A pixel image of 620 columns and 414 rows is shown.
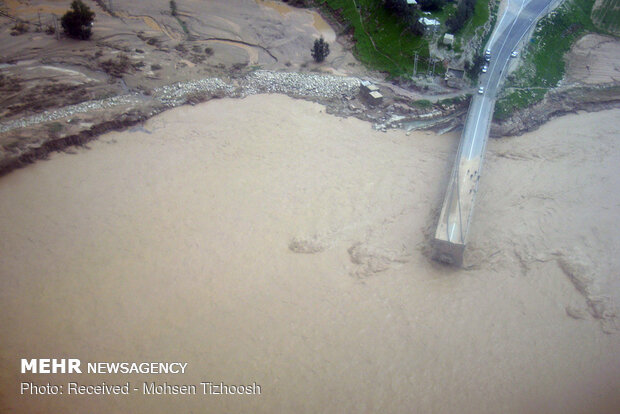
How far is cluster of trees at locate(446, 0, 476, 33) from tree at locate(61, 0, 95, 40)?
1944 cm

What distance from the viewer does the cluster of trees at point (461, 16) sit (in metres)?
25.2

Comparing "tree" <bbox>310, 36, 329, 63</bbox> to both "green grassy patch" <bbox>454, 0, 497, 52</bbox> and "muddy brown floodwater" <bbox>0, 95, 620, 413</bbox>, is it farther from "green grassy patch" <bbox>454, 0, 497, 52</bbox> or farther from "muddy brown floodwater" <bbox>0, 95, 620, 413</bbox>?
"green grassy patch" <bbox>454, 0, 497, 52</bbox>

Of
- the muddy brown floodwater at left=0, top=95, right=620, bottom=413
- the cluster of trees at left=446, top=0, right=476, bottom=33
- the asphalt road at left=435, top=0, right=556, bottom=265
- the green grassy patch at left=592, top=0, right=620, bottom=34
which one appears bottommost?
the muddy brown floodwater at left=0, top=95, right=620, bottom=413

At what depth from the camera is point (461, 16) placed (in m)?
25.2

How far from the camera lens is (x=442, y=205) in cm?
1712

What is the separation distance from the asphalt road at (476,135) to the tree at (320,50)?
26.9 ft

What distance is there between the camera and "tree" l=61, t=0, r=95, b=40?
2439 cm

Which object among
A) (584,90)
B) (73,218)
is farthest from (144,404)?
(584,90)

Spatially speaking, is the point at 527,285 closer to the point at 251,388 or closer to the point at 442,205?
the point at 442,205

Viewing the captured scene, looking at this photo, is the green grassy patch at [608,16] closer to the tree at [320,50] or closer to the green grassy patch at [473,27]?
the green grassy patch at [473,27]

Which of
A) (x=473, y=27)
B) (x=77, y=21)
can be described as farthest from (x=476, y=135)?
(x=77, y=21)

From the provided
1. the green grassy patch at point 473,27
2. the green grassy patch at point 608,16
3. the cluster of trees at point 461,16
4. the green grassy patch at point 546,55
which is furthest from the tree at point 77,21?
the green grassy patch at point 608,16

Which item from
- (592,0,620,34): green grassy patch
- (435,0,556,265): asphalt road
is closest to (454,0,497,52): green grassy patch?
(435,0,556,265): asphalt road

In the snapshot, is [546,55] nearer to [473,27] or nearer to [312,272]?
[473,27]
